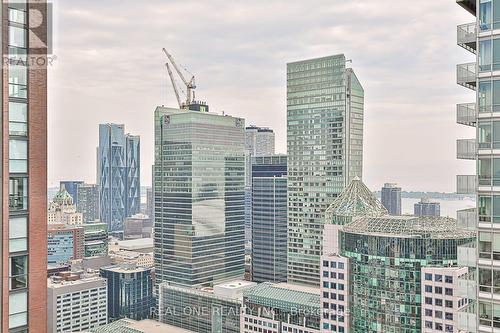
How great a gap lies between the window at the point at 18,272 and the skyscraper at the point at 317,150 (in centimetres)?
6559

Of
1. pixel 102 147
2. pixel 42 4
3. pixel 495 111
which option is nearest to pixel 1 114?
pixel 42 4

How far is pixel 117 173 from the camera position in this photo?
17675 centimetres

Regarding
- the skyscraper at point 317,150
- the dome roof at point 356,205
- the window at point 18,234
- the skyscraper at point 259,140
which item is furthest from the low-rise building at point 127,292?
the window at point 18,234

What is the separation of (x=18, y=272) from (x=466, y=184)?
298 inches

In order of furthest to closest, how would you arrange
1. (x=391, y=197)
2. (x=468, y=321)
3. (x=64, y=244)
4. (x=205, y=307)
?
(x=64, y=244)
(x=391, y=197)
(x=205, y=307)
(x=468, y=321)

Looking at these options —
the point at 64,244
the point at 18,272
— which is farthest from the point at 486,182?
the point at 64,244

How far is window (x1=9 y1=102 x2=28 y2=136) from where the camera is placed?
8.32m

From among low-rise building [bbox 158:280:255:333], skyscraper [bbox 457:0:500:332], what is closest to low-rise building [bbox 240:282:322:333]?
low-rise building [bbox 158:280:255:333]

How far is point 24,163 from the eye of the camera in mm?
8461

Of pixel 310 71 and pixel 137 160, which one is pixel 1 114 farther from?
pixel 137 160

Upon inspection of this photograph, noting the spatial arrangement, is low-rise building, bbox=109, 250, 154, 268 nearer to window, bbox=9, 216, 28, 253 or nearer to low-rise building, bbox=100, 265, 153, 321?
low-rise building, bbox=100, 265, 153, 321

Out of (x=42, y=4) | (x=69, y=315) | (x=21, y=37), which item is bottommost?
(x=69, y=315)

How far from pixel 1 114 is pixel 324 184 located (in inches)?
2651

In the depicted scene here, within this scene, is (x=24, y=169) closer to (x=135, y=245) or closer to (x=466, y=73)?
(x=466, y=73)
